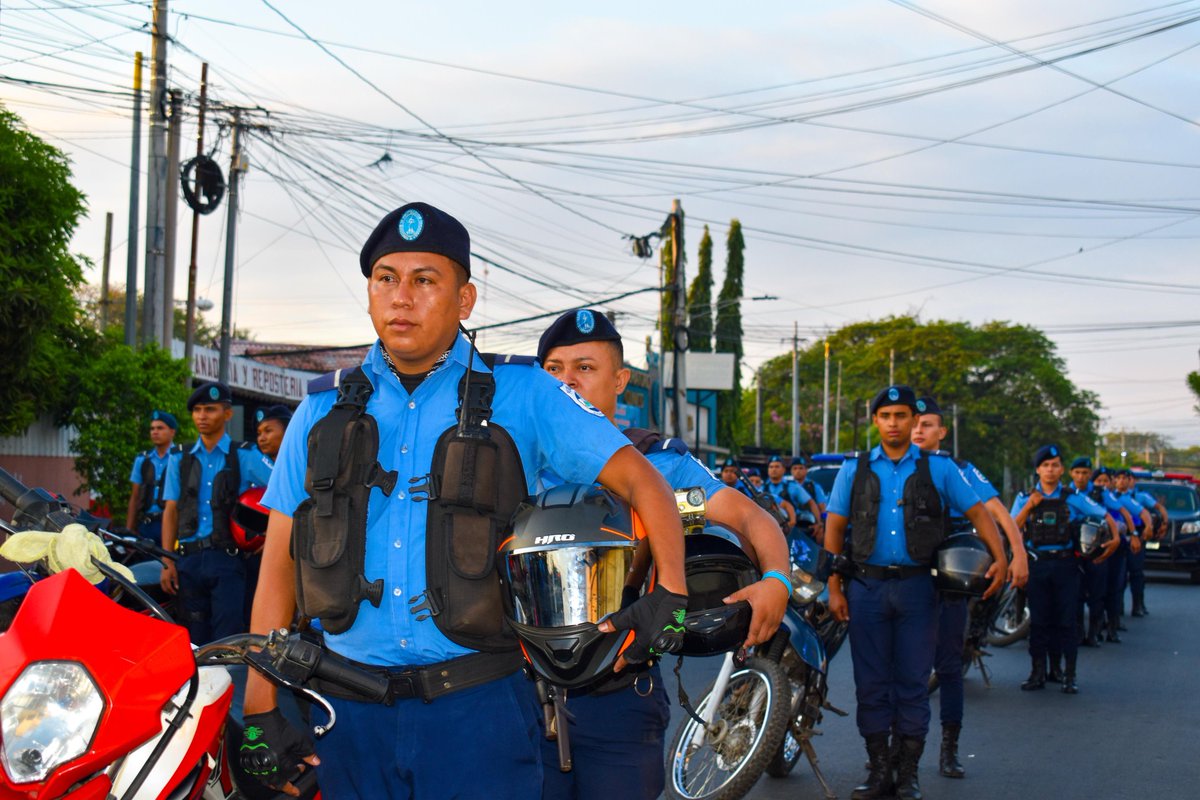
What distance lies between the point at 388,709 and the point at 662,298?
36.1 metres

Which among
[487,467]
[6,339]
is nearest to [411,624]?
[487,467]

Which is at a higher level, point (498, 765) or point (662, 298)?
point (662, 298)

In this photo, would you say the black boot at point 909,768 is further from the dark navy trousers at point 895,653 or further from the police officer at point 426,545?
the police officer at point 426,545

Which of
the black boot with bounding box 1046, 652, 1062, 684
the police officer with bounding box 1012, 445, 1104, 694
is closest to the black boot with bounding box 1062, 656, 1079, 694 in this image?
the police officer with bounding box 1012, 445, 1104, 694

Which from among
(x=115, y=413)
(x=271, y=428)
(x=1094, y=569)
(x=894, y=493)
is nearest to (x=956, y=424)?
(x=1094, y=569)

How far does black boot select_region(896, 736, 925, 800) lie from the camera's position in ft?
22.9

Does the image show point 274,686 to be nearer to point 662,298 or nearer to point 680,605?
point 680,605

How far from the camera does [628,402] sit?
142ft

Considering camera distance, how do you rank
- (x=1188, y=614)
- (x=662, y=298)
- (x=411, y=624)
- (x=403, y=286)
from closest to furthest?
(x=411, y=624) < (x=403, y=286) < (x=1188, y=614) < (x=662, y=298)

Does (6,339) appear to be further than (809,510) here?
No

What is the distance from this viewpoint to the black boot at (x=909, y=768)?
275 inches

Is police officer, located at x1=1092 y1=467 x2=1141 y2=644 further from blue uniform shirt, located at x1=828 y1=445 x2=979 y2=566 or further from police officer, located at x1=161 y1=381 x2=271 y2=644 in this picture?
police officer, located at x1=161 y1=381 x2=271 y2=644

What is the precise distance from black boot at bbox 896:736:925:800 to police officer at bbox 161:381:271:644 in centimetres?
429

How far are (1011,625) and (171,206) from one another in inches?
464
